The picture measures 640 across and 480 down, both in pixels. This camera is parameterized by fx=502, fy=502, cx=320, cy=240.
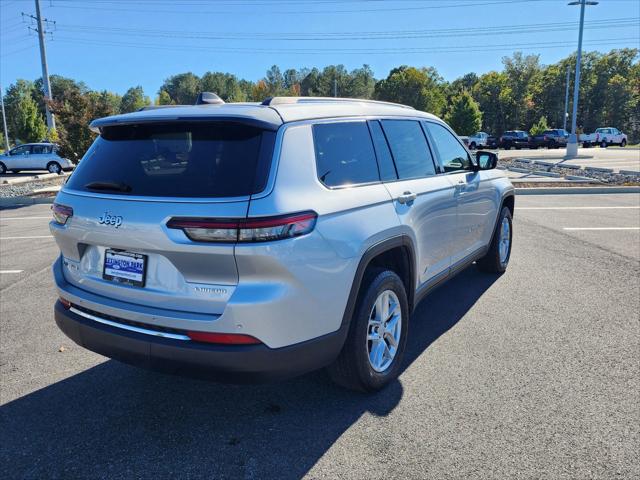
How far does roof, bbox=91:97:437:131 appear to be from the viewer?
266 cm

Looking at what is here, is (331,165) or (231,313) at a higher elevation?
(331,165)

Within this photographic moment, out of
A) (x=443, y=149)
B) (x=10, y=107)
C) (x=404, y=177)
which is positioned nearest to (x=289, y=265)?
(x=404, y=177)

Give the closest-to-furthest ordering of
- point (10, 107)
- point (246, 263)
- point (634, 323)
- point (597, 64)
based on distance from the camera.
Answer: point (246, 263), point (634, 323), point (597, 64), point (10, 107)

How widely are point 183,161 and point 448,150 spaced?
2819 mm

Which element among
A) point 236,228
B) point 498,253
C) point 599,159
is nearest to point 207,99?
point 236,228

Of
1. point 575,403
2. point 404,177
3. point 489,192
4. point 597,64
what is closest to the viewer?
Answer: point 575,403

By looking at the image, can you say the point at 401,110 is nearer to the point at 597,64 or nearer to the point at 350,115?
the point at 350,115

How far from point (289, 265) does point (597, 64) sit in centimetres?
8168

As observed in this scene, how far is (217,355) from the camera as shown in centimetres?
248

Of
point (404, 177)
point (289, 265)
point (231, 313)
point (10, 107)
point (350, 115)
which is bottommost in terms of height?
point (231, 313)

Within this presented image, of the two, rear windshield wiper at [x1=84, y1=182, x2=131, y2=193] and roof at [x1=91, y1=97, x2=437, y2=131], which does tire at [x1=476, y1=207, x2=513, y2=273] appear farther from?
rear windshield wiper at [x1=84, y1=182, x2=131, y2=193]

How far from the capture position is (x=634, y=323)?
4516 millimetres

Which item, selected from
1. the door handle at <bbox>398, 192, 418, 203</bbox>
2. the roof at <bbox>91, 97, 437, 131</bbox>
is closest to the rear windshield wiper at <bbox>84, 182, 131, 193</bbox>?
the roof at <bbox>91, 97, 437, 131</bbox>

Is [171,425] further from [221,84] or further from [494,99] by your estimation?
[221,84]
